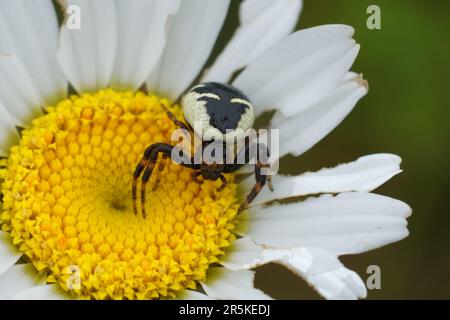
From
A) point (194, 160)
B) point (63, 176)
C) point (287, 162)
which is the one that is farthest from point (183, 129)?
point (287, 162)

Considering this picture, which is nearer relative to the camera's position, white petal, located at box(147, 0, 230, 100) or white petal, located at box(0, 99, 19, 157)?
white petal, located at box(0, 99, 19, 157)

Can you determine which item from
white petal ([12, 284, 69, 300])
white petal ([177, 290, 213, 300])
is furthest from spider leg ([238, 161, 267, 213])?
white petal ([12, 284, 69, 300])

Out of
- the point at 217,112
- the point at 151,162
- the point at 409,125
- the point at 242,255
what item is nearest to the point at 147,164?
the point at 151,162

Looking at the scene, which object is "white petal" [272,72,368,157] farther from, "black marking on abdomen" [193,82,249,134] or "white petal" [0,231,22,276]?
"white petal" [0,231,22,276]

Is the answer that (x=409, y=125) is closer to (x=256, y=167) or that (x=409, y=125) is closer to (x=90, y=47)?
(x=256, y=167)

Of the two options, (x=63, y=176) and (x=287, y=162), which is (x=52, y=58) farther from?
(x=287, y=162)
